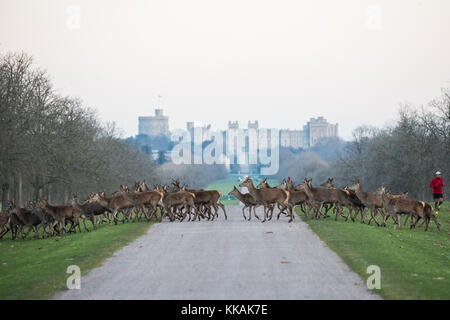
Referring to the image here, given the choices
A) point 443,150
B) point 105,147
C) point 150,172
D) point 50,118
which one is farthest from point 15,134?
point 150,172

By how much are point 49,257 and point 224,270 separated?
7929 millimetres

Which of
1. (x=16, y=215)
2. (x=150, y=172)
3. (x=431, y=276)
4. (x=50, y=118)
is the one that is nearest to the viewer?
(x=431, y=276)

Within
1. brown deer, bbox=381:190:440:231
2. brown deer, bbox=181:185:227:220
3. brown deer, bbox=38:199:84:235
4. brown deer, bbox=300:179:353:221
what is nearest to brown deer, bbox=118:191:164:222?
brown deer, bbox=181:185:227:220

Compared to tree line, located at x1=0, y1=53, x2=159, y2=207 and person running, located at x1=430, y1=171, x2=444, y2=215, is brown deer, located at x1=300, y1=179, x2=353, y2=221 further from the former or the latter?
tree line, located at x1=0, y1=53, x2=159, y2=207

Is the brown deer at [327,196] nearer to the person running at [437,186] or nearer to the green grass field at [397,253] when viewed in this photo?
the green grass field at [397,253]

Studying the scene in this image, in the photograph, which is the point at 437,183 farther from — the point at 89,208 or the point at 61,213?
the point at 61,213

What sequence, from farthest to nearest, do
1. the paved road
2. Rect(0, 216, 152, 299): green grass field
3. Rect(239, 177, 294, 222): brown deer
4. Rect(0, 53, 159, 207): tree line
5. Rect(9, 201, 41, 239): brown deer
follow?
1. Rect(0, 53, 159, 207): tree line
2. Rect(9, 201, 41, 239): brown deer
3. Rect(239, 177, 294, 222): brown deer
4. Rect(0, 216, 152, 299): green grass field
5. the paved road

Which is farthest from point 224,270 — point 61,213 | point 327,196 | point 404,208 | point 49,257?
point 61,213

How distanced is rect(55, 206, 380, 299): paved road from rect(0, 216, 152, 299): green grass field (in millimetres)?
658

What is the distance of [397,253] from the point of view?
2055 centimetres

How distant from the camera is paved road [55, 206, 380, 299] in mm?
13852
